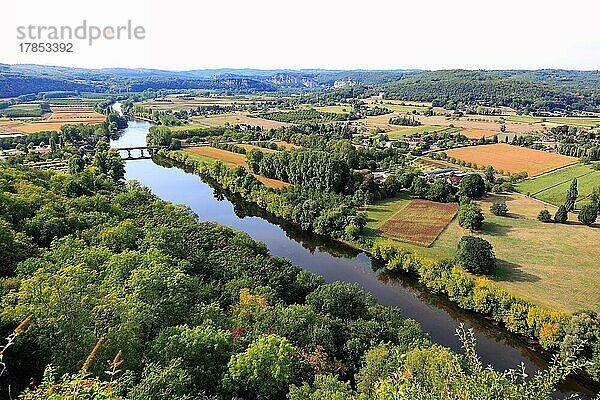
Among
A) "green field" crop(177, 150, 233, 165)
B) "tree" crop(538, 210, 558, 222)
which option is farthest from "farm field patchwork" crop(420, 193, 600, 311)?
"green field" crop(177, 150, 233, 165)

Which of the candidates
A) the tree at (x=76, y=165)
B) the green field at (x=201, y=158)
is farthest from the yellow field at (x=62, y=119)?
the tree at (x=76, y=165)

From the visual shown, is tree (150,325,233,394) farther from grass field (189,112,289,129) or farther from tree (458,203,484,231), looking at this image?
grass field (189,112,289,129)

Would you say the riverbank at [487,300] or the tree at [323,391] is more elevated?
the tree at [323,391]

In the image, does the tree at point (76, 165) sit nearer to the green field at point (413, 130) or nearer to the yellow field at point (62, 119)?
the yellow field at point (62, 119)

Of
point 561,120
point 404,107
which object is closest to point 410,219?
point 561,120

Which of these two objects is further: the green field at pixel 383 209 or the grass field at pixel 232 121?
the grass field at pixel 232 121

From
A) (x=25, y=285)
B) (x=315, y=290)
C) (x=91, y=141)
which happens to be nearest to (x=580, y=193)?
(x=315, y=290)

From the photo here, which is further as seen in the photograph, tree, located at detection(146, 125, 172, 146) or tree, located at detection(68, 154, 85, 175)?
tree, located at detection(146, 125, 172, 146)
